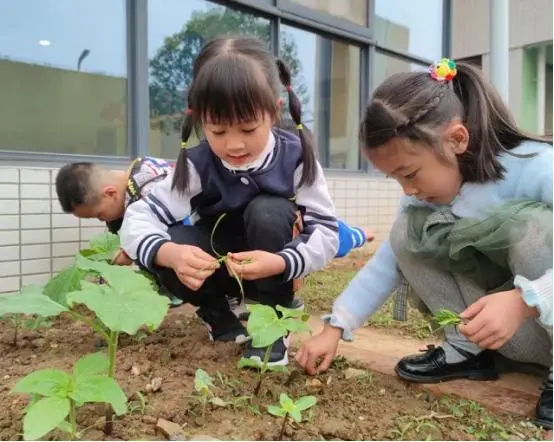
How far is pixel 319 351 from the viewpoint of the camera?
45.6 inches

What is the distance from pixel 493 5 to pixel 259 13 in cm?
139

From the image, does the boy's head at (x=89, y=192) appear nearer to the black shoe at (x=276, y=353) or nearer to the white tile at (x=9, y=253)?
the white tile at (x=9, y=253)

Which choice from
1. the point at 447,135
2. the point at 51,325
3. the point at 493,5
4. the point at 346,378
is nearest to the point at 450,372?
the point at 346,378

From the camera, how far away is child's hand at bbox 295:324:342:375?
116cm

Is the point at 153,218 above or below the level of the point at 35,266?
above

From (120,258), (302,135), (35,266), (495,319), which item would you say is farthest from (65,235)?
(495,319)

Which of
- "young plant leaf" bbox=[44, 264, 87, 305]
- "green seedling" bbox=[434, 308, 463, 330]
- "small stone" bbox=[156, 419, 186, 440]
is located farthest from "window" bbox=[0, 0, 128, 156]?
"green seedling" bbox=[434, 308, 463, 330]

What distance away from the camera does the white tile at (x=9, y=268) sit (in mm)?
2152

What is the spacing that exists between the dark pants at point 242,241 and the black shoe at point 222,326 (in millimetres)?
20

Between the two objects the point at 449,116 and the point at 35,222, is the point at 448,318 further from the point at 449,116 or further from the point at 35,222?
the point at 35,222

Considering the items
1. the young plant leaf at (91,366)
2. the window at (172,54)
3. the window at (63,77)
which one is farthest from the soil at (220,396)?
the window at (172,54)

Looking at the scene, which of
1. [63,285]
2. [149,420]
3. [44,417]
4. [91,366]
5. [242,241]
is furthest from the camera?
[242,241]

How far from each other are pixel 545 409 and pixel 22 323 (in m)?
1.35

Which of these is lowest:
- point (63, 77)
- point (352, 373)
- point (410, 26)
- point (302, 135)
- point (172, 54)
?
point (352, 373)
